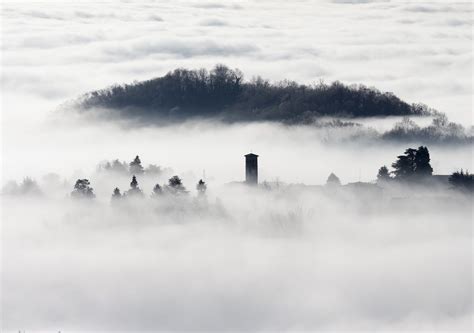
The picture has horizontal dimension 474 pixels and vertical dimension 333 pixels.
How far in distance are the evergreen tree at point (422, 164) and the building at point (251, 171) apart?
50.0 ft

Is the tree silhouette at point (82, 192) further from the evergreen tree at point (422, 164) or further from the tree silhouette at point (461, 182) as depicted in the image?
the tree silhouette at point (461, 182)

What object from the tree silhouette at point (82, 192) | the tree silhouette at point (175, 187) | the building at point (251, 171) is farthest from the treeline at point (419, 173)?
the tree silhouette at point (82, 192)

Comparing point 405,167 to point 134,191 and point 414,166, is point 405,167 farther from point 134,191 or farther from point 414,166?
point 134,191

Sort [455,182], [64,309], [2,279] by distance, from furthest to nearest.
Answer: [455,182]
[2,279]
[64,309]

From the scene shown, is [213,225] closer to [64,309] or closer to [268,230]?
[268,230]

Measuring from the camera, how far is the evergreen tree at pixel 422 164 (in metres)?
181

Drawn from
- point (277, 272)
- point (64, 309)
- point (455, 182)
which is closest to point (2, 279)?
point (64, 309)

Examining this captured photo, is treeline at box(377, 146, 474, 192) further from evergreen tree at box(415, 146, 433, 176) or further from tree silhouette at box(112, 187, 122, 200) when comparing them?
tree silhouette at box(112, 187, 122, 200)

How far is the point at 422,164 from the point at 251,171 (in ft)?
56.3

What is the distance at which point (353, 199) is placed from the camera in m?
184

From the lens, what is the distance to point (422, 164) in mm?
181875

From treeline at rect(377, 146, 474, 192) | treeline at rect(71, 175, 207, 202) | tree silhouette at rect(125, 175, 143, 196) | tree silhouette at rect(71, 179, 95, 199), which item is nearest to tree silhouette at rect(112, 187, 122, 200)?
treeline at rect(71, 175, 207, 202)

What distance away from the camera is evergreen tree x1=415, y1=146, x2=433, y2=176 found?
594 feet

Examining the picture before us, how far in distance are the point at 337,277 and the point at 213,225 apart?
10.8 metres
